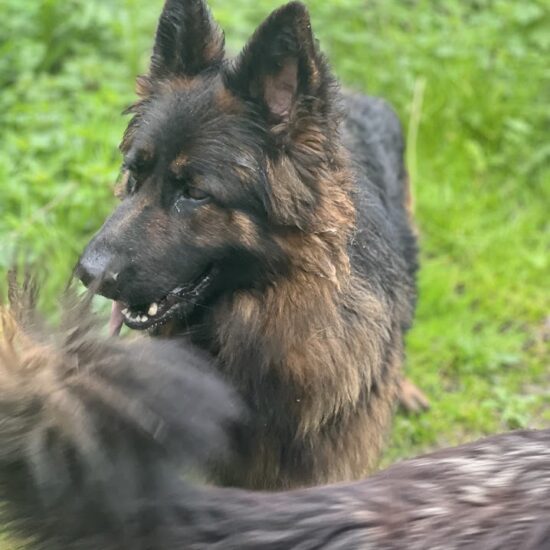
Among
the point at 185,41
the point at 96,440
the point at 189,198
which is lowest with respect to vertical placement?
the point at 96,440

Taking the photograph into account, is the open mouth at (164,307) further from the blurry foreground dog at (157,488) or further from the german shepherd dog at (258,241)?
the blurry foreground dog at (157,488)

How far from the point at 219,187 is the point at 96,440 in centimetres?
137

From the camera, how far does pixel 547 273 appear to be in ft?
18.7

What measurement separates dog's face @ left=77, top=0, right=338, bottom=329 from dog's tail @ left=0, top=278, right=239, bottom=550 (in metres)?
1.06

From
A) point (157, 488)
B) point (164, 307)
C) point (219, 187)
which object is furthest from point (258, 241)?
point (157, 488)

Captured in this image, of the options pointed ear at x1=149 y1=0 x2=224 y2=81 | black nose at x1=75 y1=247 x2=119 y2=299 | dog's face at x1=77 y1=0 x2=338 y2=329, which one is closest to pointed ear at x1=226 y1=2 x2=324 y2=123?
dog's face at x1=77 y1=0 x2=338 y2=329

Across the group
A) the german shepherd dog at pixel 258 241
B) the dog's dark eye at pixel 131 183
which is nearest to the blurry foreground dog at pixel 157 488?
the german shepherd dog at pixel 258 241

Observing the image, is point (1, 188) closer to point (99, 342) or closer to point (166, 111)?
point (166, 111)

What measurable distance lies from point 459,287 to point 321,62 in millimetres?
2860

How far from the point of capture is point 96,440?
1.87 meters

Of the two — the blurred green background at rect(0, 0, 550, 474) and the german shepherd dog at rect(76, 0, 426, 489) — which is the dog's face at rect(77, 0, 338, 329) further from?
the blurred green background at rect(0, 0, 550, 474)

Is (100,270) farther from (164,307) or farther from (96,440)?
(96,440)

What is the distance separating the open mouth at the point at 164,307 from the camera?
10.3 feet

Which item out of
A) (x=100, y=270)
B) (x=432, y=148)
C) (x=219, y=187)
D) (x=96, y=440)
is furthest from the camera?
(x=432, y=148)
